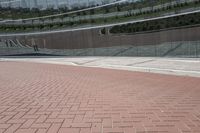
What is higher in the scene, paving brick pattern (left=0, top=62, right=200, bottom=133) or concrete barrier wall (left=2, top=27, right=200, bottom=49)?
concrete barrier wall (left=2, top=27, right=200, bottom=49)

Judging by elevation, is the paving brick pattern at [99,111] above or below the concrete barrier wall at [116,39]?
below

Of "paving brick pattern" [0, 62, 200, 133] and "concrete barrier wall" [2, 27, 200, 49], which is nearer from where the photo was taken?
"paving brick pattern" [0, 62, 200, 133]

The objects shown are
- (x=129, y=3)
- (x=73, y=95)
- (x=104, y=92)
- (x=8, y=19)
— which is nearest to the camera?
(x=73, y=95)

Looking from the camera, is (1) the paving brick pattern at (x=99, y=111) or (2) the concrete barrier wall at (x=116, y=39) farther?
(2) the concrete barrier wall at (x=116, y=39)

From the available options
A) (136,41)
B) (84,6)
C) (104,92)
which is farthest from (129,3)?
(104,92)

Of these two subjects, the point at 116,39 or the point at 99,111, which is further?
the point at 116,39

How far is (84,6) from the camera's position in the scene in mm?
70500

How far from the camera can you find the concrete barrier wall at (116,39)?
30.7 meters

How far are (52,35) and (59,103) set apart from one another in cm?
4932

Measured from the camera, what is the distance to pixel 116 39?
36.3 meters

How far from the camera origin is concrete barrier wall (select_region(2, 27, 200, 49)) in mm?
30734

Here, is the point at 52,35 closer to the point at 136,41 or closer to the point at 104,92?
the point at 136,41

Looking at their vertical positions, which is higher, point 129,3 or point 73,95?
point 129,3

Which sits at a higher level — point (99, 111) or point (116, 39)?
point (116, 39)
